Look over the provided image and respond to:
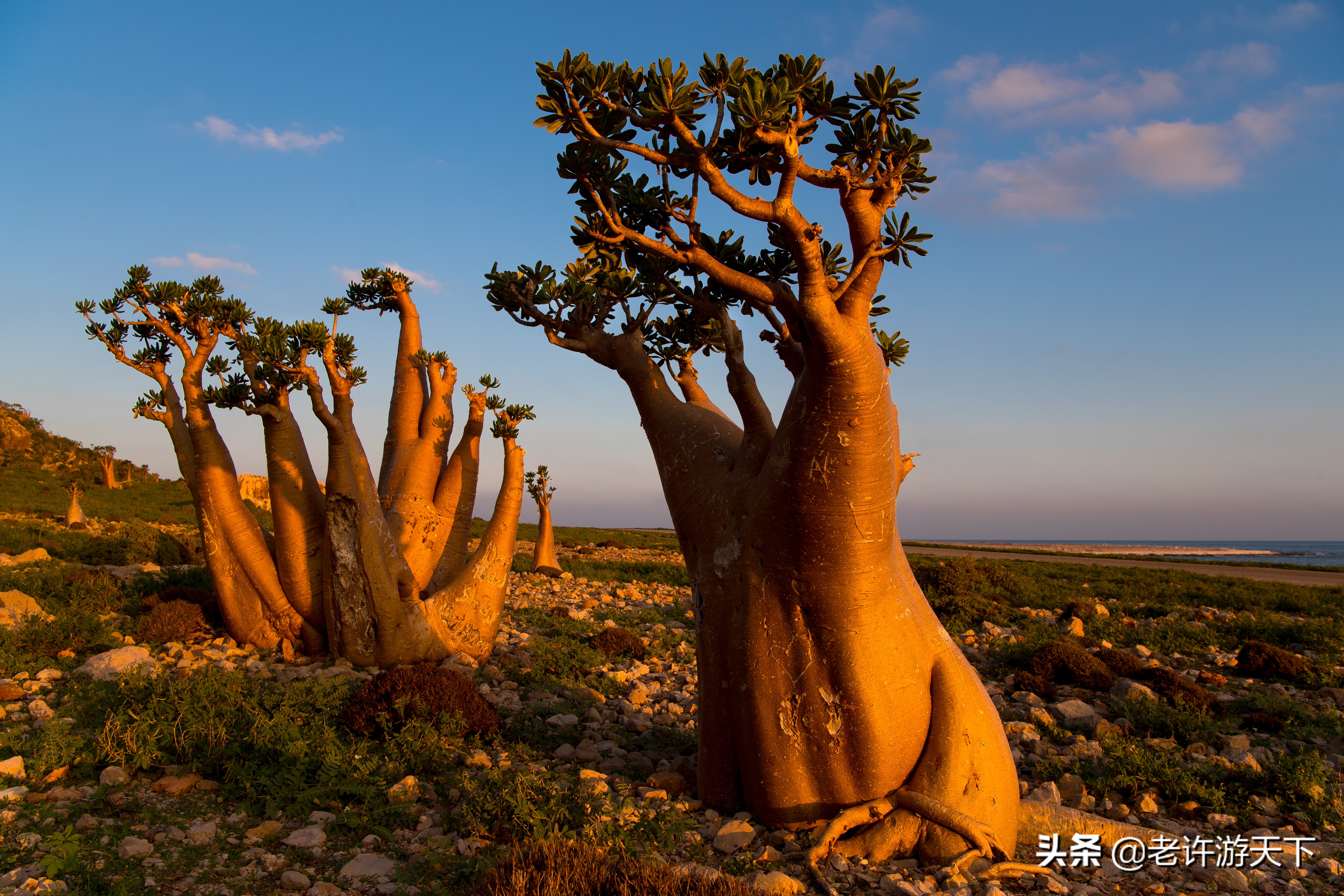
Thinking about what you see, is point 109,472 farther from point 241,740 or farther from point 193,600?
point 241,740

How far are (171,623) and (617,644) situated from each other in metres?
6.63

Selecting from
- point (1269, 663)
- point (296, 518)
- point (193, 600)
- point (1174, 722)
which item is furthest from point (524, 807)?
point (1269, 663)

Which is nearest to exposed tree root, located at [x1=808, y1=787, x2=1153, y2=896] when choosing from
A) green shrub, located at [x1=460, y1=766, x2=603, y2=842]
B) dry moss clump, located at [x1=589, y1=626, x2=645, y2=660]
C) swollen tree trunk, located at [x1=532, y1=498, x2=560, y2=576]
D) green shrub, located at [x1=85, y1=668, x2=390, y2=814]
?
green shrub, located at [x1=460, y1=766, x2=603, y2=842]

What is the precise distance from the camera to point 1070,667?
10.5 metres

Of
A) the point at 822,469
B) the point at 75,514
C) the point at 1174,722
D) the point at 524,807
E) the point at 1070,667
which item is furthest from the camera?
the point at 75,514

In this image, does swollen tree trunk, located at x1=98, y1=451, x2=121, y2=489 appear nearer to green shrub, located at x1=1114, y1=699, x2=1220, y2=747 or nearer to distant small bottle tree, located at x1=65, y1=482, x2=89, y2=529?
distant small bottle tree, located at x1=65, y1=482, x2=89, y2=529

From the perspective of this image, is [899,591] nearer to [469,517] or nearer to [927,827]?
[927,827]

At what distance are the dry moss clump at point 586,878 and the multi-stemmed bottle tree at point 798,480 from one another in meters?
1.47

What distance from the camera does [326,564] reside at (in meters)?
9.52

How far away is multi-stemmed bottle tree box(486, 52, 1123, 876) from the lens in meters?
4.38

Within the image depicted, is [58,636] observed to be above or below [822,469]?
below

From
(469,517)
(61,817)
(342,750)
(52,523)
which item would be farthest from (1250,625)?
(52,523)

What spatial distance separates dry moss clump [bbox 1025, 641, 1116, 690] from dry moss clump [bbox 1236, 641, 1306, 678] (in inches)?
98.0

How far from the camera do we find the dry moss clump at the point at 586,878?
3611 millimetres
